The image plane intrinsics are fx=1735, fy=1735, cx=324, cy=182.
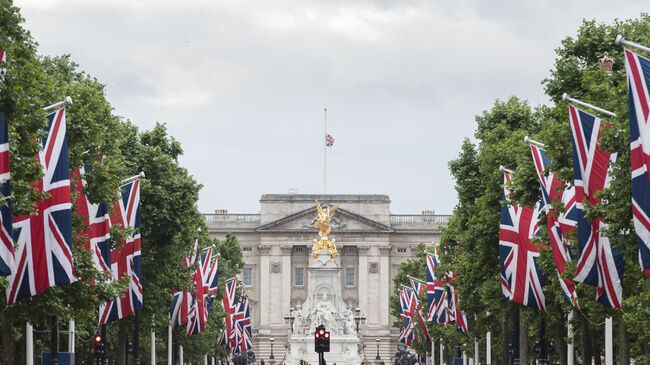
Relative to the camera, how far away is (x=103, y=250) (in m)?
59.5

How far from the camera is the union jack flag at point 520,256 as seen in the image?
63750 mm

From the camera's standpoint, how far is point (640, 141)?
37.1 metres

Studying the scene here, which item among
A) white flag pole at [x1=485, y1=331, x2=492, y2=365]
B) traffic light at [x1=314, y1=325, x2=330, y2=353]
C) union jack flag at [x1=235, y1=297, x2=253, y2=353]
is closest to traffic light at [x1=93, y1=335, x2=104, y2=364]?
traffic light at [x1=314, y1=325, x2=330, y2=353]

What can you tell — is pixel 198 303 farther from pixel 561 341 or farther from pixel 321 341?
pixel 561 341

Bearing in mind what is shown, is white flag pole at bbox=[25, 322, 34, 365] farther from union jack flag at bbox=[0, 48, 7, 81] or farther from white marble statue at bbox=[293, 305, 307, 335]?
white marble statue at bbox=[293, 305, 307, 335]

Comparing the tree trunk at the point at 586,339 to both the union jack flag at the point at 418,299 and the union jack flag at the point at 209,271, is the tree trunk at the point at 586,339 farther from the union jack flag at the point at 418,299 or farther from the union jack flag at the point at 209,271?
the union jack flag at the point at 418,299

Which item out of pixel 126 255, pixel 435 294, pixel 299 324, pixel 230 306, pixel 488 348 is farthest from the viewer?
pixel 299 324

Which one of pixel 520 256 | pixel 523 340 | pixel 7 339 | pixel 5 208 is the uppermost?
pixel 520 256

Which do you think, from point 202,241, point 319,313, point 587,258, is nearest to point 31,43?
point 587,258

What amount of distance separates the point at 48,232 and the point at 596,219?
14.6 m

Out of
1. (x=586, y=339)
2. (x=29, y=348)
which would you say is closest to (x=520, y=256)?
(x=586, y=339)

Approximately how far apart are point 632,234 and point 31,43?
1751 centimetres

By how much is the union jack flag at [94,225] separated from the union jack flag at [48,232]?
10072mm

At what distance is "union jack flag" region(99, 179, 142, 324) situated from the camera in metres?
66.3
